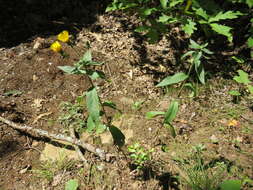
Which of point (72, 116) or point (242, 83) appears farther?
point (242, 83)

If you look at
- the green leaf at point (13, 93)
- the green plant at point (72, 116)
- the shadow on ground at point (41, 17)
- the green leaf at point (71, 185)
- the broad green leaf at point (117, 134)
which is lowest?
the green leaf at point (71, 185)

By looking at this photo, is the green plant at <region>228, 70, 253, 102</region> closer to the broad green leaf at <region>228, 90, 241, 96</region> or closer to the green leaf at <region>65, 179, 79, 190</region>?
the broad green leaf at <region>228, 90, 241, 96</region>

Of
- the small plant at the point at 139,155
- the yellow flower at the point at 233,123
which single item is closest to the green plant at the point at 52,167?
the small plant at the point at 139,155

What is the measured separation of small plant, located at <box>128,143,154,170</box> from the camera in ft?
7.17

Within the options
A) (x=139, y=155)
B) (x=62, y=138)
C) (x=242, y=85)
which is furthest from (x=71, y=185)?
(x=242, y=85)

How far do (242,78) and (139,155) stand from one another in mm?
1558

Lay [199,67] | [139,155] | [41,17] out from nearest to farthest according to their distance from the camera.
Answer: [199,67] < [139,155] < [41,17]

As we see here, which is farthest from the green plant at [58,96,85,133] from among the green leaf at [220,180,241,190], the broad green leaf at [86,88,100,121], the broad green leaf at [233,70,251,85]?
the broad green leaf at [233,70,251,85]

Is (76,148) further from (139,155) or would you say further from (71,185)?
(139,155)

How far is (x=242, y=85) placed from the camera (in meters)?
2.84

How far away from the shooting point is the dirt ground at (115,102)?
2.16 m

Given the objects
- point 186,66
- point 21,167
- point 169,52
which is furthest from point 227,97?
point 21,167

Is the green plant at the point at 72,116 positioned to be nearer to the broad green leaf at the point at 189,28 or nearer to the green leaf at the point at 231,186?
the broad green leaf at the point at 189,28

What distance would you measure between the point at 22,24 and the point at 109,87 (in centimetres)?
166
